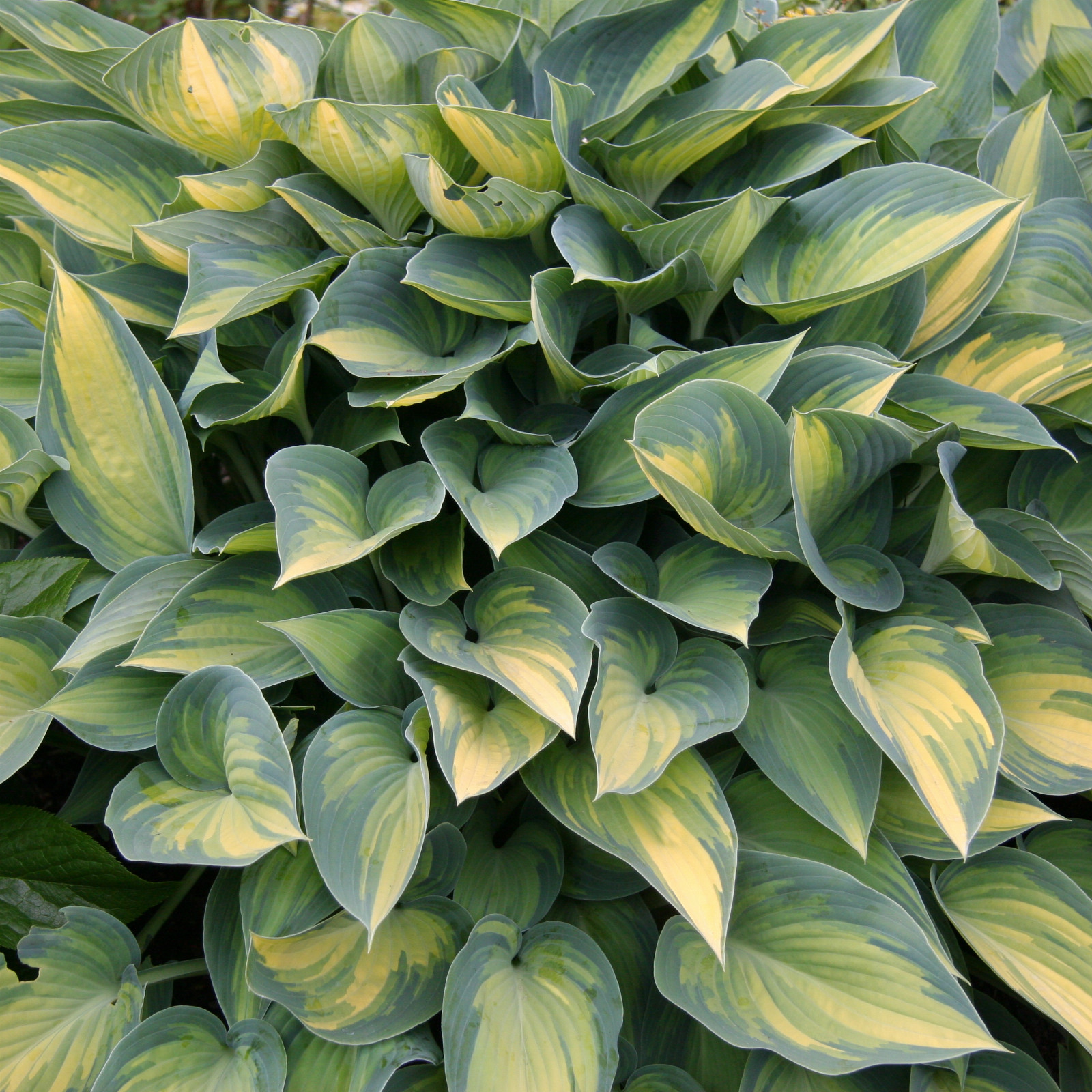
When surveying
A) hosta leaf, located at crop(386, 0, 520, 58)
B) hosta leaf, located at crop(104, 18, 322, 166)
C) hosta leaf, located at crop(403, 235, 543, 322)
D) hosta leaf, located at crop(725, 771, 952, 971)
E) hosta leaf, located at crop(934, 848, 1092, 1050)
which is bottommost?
hosta leaf, located at crop(934, 848, 1092, 1050)

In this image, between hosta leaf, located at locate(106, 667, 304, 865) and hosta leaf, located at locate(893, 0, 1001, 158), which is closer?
hosta leaf, located at locate(106, 667, 304, 865)

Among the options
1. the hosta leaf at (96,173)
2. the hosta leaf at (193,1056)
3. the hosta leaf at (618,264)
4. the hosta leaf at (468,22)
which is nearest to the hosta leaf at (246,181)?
the hosta leaf at (96,173)

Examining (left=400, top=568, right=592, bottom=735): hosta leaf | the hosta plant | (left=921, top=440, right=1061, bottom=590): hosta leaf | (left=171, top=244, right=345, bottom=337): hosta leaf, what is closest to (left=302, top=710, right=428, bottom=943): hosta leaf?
the hosta plant

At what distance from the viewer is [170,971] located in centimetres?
115

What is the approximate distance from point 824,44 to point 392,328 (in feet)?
2.80

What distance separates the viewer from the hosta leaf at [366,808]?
92cm

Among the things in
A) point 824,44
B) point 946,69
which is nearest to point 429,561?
point 824,44

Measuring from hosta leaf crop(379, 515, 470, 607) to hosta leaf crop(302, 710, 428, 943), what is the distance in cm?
18

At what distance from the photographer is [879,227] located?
125 cm

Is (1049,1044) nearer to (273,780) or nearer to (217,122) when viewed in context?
(273,780)

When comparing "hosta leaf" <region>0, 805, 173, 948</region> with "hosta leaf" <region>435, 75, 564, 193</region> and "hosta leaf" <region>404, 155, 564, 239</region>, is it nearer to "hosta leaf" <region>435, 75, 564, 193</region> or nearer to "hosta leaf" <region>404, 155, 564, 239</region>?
"hosta leaf" <region>404, 155, 564, 239</region>

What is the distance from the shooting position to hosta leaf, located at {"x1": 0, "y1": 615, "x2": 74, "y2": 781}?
1.08m

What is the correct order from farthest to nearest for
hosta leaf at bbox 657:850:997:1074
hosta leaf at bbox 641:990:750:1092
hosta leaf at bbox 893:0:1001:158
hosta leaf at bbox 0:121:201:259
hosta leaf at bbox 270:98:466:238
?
hosta leaf at bbox 893:0:1001:158 → hosta leaf at bbox 0:121:201:259 → hosta leaf at bbox 270:98:466:238 → hosta leaf at bbox 641:990:750:1092 → hosta leaf at bbox 657:850:997:1074

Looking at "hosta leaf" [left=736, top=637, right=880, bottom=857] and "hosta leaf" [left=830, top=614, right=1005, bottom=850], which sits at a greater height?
"hosta leaf" [left=830, top=614, right=1005, bottom=850]
